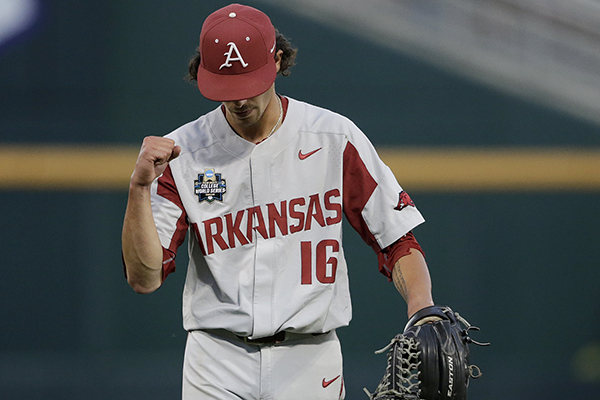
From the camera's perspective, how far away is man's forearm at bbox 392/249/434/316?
2084 millimetres

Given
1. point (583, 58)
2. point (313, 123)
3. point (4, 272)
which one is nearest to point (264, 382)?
point (313, 123)

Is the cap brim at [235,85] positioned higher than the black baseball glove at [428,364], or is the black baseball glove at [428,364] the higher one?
the cap brim at [235,85]

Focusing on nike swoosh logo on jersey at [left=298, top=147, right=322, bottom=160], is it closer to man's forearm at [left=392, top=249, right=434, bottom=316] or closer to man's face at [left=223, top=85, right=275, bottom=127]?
man's face at [left=223, top=85, right=275, bottom=127]

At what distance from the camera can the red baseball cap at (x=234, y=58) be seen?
2066mm

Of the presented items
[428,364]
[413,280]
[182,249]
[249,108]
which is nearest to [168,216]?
[249,108]

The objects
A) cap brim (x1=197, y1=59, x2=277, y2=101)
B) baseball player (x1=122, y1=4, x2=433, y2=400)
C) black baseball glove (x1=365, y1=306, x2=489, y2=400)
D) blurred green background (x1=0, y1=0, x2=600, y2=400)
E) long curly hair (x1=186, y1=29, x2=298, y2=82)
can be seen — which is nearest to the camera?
black baseball glove (x1=365, y1=306, x2=489, y2=400)

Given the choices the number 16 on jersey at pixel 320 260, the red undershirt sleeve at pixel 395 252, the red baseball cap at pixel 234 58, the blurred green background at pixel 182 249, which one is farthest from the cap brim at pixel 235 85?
the blurred green background at pixel 182 249

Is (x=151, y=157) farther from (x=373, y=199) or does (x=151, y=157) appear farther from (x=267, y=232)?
(x=373, y=199)

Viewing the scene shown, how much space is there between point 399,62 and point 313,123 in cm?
334

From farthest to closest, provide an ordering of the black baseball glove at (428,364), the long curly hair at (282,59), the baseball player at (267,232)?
the long curly hair at (282,59)
the baseball player at (267,232)
the black baseball glove at (428,364)

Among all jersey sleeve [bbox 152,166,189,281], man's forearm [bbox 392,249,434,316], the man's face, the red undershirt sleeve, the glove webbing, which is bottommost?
the glove webbing

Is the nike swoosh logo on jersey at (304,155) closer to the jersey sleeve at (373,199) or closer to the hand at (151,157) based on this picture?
the jersey sleeve at (373,199)

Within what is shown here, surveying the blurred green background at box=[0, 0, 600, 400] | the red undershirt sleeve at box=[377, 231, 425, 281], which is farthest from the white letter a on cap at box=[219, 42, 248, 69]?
the blurred green background at box=[0, 0, 600, 400]

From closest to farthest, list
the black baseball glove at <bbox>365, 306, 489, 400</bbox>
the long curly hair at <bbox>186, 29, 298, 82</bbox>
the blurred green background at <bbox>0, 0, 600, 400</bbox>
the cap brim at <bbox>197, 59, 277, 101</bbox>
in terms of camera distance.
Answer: the black baseball glove at <bbox>365, 306, 489, 400</bbox> → the cap brim at <bbox>197, 59, 277, 101</bbox> → the long curly hair at <bbox>186, 29, 298, 82</bbox> → the blurred green background at <bbox>0, 0, 600, 400</bbox>
